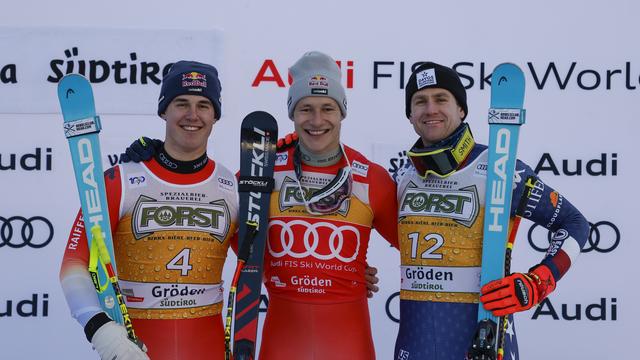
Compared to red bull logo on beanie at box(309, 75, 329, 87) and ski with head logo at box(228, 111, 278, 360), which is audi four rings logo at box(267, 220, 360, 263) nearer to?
ski with head logo at box(228, 111, 278, 360)

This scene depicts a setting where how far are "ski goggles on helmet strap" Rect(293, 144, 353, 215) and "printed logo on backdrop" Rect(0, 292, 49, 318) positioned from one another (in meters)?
2.00

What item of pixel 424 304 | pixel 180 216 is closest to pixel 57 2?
pixel 180 216

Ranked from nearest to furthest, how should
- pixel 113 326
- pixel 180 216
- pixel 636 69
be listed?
pixel 113 326, pixel 180 216, pixel 636 69

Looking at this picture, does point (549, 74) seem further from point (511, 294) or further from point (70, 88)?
point (70, 88)

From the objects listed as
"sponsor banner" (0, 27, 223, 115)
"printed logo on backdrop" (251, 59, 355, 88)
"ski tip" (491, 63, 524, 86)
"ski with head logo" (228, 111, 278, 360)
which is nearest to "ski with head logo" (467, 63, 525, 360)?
"ski tip" (491, 63, 524, 86)

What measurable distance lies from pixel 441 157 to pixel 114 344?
4.42 ft

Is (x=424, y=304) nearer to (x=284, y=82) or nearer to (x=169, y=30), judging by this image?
(x=284, y=82)

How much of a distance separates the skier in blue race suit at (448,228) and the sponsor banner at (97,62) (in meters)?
1.74

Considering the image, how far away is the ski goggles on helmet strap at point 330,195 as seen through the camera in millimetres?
2814

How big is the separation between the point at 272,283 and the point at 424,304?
1.99ft

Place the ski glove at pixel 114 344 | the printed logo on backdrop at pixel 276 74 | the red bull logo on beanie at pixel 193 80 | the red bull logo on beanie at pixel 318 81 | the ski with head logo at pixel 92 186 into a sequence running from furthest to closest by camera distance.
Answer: the printed logo on backdrop at pixel 276 74
the red bull logo on beanie at pixel 318 81
the red bull logo on beanie at pixel 193 80
the ski with head logo at pixel 92 186
the ski glove at pixel 114 344

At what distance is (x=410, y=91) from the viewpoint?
2.94 m

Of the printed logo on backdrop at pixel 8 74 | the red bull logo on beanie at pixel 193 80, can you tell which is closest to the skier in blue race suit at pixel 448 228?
the red bull logo on beanie at pixel 193 80

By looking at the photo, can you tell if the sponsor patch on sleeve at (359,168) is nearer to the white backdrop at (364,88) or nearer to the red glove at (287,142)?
the red glove at (287,142)
